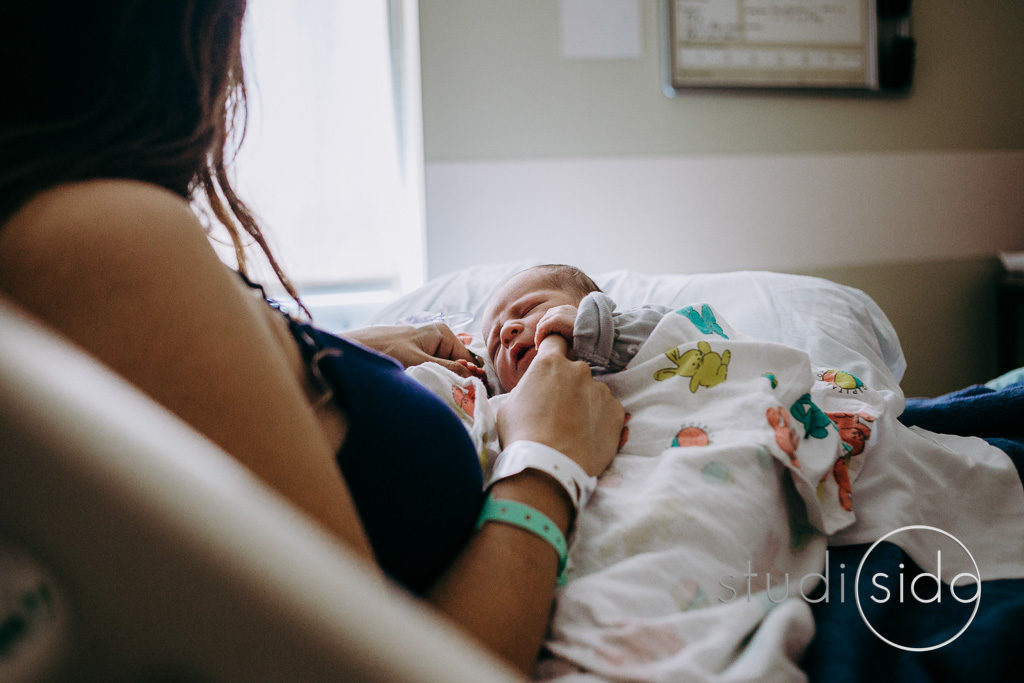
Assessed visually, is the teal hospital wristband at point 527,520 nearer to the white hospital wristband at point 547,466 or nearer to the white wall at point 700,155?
the white hospital wristband at point 547,466

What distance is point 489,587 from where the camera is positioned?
0.54 m

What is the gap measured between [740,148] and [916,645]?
A: 6.73 ft

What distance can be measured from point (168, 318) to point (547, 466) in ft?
1.23

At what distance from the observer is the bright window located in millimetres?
2291

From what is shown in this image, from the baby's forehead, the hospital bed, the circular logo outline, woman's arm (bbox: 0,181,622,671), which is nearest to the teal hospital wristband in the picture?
woman's arm (bbox: 0,181,622,671)

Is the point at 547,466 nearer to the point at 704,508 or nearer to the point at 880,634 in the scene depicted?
the point at 704,508

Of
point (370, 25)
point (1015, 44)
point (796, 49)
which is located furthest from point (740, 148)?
point (370, 25)

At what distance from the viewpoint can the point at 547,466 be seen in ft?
2.15

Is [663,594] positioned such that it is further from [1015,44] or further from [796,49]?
[1015,44]

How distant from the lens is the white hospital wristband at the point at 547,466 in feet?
2.13

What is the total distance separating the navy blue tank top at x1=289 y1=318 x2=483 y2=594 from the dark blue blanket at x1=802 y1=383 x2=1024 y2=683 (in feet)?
1.11

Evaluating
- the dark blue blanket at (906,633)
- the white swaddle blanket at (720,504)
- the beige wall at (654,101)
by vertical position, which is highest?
the beige wall at (654,101)

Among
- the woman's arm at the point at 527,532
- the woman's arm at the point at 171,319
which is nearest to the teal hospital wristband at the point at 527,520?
the woman's arm at the point at 527,532

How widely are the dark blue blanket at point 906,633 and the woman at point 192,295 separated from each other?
26 centimetres
